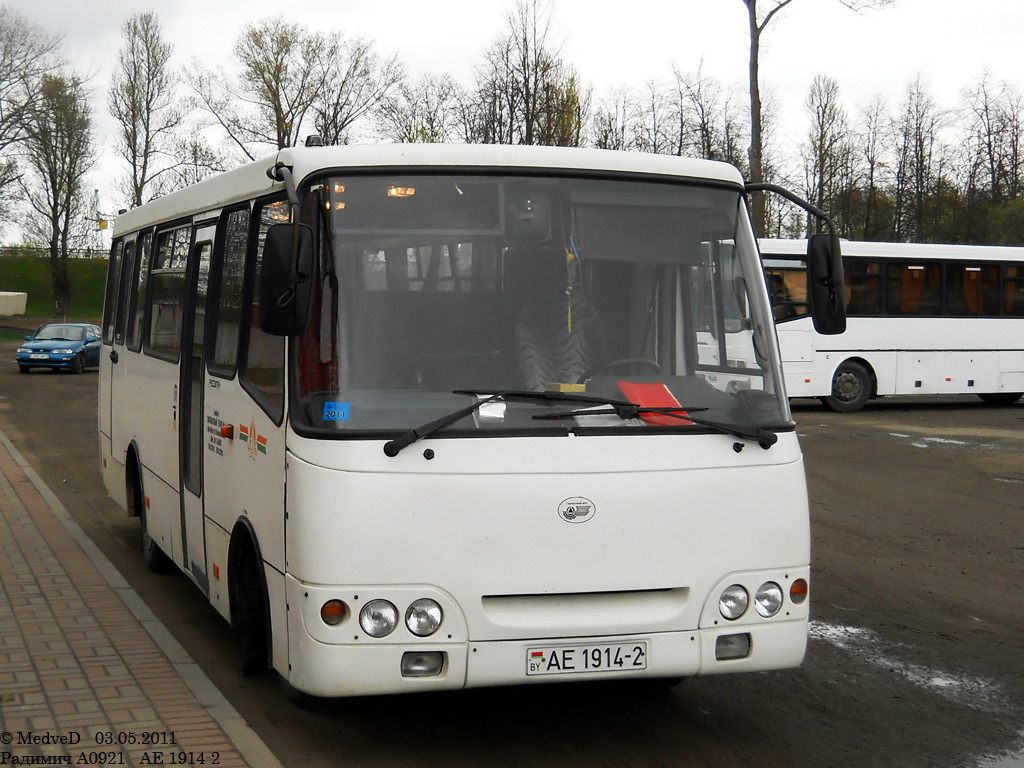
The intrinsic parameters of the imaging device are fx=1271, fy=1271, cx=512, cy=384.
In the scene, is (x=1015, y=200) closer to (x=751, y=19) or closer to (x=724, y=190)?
(x=751, y=19)

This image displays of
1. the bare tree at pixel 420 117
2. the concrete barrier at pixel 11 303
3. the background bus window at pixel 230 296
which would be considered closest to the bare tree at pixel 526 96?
the bare tree at pixel 420 117

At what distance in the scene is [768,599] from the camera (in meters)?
5.37

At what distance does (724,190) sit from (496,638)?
2331mm

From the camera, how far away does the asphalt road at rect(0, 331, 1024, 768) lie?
5.50 meters

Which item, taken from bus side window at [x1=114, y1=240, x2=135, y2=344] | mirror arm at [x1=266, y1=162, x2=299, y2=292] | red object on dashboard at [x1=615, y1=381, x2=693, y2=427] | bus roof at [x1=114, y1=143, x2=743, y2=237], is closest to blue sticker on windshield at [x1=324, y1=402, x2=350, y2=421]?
mirror arm at [x1=266, y1=162, x2=299, y2=292]

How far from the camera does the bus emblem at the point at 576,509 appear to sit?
16.8 feet

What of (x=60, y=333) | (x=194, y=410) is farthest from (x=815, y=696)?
(x=60, y=333)

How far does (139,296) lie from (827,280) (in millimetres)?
5768

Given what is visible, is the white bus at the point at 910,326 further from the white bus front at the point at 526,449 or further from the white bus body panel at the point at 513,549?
the white bus body panel at the point at 513,549

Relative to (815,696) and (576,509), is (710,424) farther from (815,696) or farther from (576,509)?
(815,696)

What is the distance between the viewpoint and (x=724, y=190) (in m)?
5.88

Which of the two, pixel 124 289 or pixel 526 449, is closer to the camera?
pixel 526 449

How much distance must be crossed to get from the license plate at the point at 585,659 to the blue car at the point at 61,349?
3335 cm

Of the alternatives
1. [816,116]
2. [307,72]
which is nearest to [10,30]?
[307,72]
